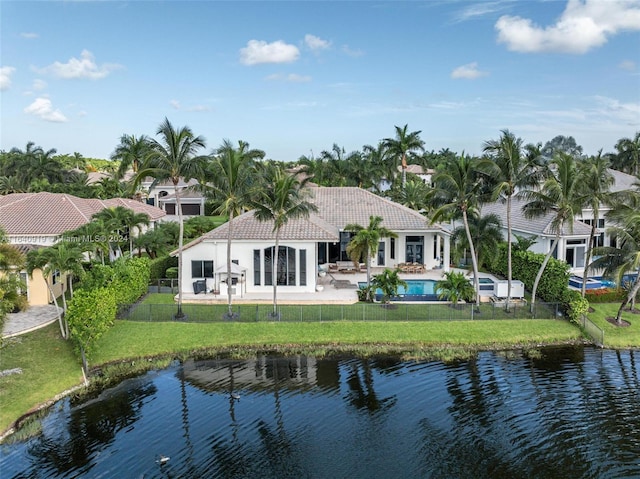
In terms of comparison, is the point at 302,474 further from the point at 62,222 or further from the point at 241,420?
the point at 62,222

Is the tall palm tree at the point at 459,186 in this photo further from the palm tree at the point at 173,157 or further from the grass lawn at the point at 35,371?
the grass lawn at the point at 35,371

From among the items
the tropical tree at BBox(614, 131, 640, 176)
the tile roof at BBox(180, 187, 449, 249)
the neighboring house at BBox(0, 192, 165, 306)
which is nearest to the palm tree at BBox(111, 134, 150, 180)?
the neighboring house at BBox(0, 192, 165, 306)

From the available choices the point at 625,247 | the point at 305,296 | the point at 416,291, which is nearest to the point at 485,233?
the point at 416,291

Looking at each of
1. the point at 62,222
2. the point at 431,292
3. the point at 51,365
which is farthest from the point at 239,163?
the point at 62,222

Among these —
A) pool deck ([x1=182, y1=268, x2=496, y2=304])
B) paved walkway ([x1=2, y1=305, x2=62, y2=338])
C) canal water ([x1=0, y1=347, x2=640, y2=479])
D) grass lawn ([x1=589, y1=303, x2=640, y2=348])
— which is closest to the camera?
canal water ([x1=0, y1=347, x2=640, y2=479])

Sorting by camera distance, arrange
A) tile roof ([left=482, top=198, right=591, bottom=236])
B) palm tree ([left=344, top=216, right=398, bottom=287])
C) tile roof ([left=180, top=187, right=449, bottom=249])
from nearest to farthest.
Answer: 1. palm tree ([left=344, top=216, right=398, bottom=287])
2. tile roof ([left=180, top=187, right=449, bottom=249])
3. tile roof ([left=482, top=198, right=591, bottom=236])

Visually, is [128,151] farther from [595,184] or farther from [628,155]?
[628,155]

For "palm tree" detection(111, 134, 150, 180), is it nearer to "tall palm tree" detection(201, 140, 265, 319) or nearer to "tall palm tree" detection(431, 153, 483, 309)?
"tall palm tree" detection(201, 140, 265, 319)
